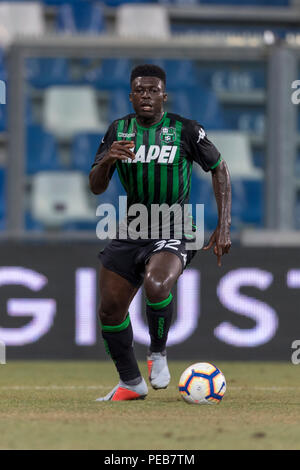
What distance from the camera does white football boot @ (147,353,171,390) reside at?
20.1 feet

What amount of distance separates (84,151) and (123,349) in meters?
5.82

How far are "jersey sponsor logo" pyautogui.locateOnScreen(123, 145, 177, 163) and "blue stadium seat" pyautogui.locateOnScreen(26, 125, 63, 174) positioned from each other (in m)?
5.45

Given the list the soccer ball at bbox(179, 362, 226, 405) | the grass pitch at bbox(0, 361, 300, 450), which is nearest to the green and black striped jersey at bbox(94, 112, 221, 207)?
the soccer ball at bbox(179, 362, 226, 405)

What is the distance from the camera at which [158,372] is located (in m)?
6.19

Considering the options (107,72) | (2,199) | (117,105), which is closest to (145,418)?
(2,199)

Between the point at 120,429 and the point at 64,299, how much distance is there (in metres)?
6.00

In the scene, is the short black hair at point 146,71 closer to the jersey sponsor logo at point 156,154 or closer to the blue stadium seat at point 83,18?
the jersey sponsor logo at point 156,154

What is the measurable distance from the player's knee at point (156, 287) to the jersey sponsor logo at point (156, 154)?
30.5 inches

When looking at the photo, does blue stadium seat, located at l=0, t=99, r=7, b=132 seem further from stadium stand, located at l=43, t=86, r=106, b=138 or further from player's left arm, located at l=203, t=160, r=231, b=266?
player's left arm, located at l=203, t=160, r=231, b=266

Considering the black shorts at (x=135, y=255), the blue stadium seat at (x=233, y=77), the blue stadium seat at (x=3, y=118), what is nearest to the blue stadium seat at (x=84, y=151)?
the blue stadium seat at (x=3, y=118)

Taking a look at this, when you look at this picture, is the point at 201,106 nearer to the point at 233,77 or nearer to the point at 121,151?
the point at 233,77

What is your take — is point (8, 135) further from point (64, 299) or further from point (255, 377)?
point (255, 377)

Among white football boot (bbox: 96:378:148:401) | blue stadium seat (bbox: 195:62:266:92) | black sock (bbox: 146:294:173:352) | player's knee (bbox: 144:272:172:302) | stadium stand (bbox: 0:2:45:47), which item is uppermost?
stadium stand (bbox: 0:2:45:47)

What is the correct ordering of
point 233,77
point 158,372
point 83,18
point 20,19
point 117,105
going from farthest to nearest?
point 83,18 → point 20,19 → point 233,77 → point 117,105 → point 158,372
